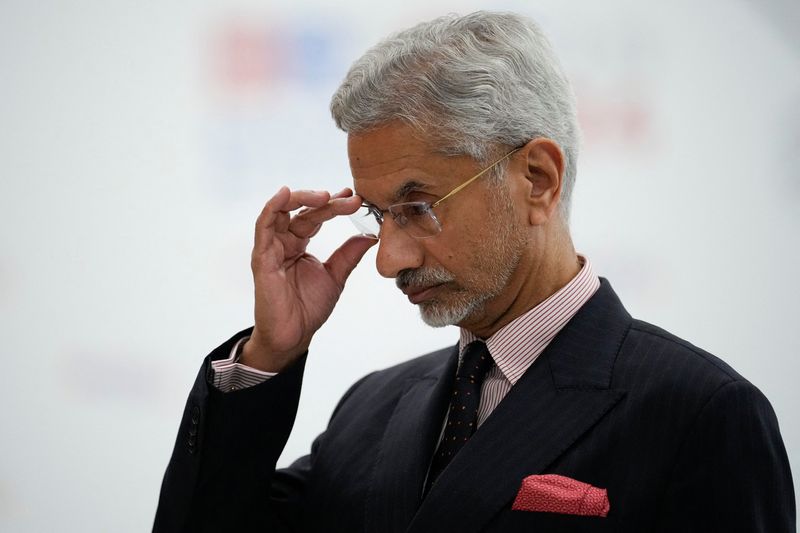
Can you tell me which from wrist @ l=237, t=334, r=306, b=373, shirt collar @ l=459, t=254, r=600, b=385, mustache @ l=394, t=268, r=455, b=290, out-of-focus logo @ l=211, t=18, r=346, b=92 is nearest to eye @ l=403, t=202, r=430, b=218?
mustache @ l=394, t=268, r=455, b=290

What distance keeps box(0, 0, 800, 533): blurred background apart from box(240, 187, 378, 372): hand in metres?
0.81

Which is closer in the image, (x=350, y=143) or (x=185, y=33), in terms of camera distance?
(x=350, y=143)

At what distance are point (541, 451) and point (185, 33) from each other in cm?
172

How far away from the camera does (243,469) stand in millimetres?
1867

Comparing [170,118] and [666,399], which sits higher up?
[170,118]

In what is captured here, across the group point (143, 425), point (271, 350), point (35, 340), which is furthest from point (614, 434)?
point (35, 340)

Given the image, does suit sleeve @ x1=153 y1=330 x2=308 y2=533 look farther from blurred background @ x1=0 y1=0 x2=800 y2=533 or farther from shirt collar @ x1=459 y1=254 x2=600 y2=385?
blurred background @ x1=0 y1=0 x2=800 y2=533

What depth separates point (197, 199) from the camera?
8.93 ft

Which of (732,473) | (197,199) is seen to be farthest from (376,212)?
(197,199)

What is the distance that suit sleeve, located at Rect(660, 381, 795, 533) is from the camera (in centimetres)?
141

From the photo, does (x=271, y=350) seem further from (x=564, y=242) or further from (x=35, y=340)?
(x=35, y=340)

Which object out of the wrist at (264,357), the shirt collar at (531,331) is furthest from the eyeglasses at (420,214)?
the wrist at (264,357)

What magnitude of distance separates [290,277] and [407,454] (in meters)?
0.44

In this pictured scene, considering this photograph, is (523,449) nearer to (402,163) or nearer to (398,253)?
(398,253)
